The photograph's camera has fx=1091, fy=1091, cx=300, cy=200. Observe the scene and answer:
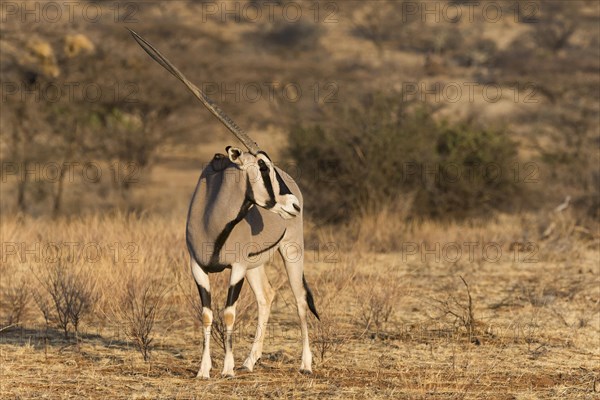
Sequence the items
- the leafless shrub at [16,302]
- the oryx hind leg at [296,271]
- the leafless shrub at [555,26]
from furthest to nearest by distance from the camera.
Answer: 1. the leafless shrub at [555,26]
2. the leafless shrub at [16,302]
3. the oryx hind leg at [296,271]

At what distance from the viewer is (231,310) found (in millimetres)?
6527

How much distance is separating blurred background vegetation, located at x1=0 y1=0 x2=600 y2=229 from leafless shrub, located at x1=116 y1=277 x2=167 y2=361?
578 cm

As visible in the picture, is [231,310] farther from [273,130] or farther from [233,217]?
[273,130]

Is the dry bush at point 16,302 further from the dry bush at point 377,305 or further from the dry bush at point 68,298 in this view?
the dry bush at point 377,305

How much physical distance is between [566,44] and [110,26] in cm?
2918

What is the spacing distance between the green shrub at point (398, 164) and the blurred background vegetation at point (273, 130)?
0.07ft

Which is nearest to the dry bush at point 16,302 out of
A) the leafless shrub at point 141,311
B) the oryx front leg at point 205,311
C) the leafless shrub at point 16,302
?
the leafless shrub at point 16,302

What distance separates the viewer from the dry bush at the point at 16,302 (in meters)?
8.23

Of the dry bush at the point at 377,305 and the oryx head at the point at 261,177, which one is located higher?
the oryx head at the point at 261,177

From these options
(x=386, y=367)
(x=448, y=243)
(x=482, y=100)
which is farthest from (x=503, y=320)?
(x=482, y=100)

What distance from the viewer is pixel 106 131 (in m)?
19.6

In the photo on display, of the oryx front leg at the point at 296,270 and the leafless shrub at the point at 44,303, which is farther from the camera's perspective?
the leafless shrub at the point at 44,303

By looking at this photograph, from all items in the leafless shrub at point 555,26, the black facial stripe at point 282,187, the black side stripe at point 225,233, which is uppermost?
the leafless shrub at point 555,26

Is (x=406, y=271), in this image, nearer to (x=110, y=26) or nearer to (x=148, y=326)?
(x=148, y=326)
